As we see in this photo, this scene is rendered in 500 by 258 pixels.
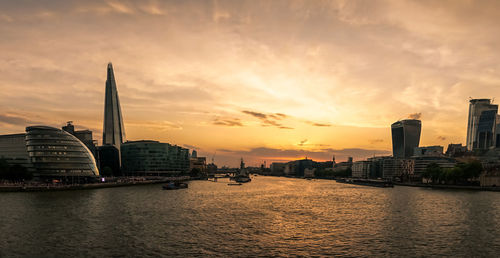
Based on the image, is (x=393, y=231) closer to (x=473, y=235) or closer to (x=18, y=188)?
(x=473, y=235)

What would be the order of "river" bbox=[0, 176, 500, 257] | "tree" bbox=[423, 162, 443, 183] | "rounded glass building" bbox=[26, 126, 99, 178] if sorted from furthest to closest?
"tree" bbox=[423, 162, 443, 183], "rounded glass building" bbox=[26, 126, 99, 178], "river" bbox=[0, 176, 500, 257]

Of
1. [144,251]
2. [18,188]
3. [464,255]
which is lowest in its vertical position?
A: [18,188]

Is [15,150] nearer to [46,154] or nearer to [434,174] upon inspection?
[46,154]

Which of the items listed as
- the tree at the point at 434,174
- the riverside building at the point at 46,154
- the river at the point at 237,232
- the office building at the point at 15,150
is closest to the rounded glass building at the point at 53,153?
the riverside building at the point at 46,154

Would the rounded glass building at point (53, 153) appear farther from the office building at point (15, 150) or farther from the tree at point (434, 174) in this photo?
the tree at point (434, 174)

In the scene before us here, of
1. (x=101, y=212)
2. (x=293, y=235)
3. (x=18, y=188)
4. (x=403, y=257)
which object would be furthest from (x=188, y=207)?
(x=18, y=188)

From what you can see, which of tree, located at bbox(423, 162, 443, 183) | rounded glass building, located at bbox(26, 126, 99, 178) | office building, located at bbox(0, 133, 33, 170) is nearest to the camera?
rounded glass building, located at bbox(26, 126, 99, 178)

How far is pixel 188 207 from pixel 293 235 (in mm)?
33622

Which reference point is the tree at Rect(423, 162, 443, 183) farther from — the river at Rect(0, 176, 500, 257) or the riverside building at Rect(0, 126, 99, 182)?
the riverside building at Rect(0, 126, 99, 182)

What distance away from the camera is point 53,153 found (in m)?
131

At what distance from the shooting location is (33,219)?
2041 inches

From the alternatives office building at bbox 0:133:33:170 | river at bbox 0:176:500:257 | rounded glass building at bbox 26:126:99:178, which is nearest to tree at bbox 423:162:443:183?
river at bbox 0:176:500:257

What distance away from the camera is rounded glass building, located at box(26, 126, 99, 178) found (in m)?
129

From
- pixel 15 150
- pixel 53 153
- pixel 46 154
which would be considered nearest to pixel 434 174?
pixel 53 153
